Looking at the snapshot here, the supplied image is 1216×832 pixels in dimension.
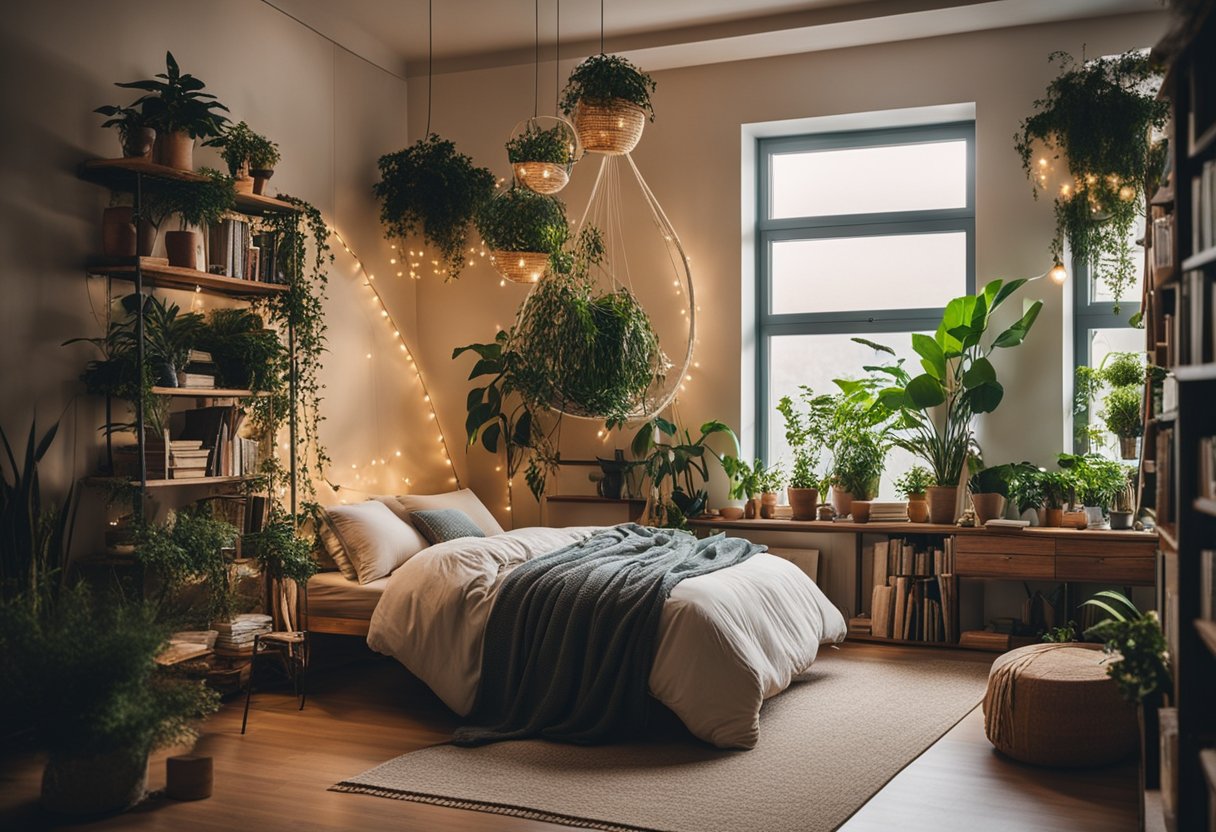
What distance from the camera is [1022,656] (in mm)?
4324

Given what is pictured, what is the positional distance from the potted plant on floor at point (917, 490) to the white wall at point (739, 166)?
40cm

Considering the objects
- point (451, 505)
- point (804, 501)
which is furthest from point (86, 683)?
point (804, 501)

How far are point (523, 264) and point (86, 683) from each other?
3.58 m

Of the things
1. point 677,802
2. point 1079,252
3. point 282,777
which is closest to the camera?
point 677,802

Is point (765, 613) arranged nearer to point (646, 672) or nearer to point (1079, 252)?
point (646, 672)

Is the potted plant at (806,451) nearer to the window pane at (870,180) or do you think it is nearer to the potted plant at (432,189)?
the window pane at (870,180)

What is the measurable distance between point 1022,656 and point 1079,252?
2727 millimetres

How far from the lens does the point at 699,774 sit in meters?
3.98

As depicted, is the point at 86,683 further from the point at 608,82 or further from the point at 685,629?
the point at 608,82

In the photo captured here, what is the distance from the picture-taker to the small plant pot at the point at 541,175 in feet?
18.9

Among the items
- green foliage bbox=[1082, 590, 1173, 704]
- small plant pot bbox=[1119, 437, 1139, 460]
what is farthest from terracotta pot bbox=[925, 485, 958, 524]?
green foliage bbox=[1082, 590, 1173, 704]

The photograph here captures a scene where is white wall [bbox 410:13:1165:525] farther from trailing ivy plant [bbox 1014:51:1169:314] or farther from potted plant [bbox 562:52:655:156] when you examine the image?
potted plant [bbox 562:52:655:156]

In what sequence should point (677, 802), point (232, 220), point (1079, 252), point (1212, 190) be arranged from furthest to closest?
1. point (1079, 252)
2. point (232, 220)
3. point (677, 802)
4. point (1212, 190)

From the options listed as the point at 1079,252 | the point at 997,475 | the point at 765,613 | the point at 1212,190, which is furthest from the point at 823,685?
the point at 1212,190
